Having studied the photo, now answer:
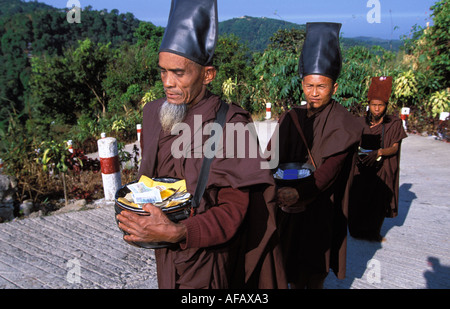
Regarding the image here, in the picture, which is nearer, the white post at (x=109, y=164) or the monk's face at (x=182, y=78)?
the monk's face at (x=182, y=78)

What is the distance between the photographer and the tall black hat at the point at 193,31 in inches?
64.1

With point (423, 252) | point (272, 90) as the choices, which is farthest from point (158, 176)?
point (272, 90)

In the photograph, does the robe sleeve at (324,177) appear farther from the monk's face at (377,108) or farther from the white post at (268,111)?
the white post at (268,111)

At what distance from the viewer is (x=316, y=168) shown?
2.56m

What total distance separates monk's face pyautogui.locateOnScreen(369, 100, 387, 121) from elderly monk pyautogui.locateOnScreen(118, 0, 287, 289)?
3.07m

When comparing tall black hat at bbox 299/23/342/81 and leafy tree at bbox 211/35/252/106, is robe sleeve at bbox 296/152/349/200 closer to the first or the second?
tall black hat at bbox 299/23/342/81

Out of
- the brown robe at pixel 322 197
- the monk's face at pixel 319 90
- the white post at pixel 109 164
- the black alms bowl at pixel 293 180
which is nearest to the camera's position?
the black alms bowl at pixel 293 180

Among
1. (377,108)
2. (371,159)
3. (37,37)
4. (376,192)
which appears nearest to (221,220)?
(371,159)

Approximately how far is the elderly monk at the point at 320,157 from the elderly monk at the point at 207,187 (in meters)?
0.91

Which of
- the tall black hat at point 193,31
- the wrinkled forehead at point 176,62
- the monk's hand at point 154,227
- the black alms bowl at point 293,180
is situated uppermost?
the tall black hat at point 193,31

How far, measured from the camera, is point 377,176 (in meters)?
4.23

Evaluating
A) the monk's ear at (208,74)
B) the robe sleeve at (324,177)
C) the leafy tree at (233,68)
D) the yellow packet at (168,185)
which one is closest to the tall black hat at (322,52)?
the robe sleeve at (324,177)
